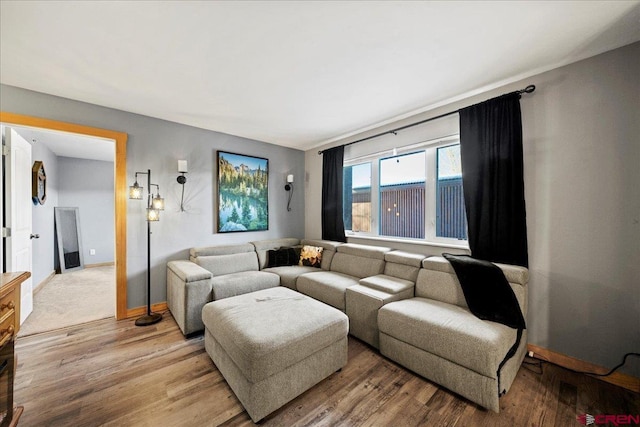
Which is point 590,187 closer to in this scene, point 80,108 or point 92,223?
point 80,108

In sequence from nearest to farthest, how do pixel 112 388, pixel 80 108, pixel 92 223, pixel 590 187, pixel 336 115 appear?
pixel 112 388
pixel 590 187
pixel 80 108
pixel 336 115
pixel 92 223

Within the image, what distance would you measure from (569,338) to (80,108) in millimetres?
5190

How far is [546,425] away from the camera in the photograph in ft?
4.88

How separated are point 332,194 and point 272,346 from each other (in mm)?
2773

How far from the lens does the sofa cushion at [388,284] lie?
2.41 metres

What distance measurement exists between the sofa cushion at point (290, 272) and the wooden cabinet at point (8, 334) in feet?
7.60

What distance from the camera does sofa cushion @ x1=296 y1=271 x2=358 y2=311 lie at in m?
2.71

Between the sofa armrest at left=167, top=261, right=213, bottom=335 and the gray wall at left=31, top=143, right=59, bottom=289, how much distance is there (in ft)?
8.86

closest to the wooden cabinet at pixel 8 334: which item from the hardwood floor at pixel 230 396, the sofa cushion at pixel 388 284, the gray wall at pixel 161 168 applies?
the hardwood floor at pixel 230 396

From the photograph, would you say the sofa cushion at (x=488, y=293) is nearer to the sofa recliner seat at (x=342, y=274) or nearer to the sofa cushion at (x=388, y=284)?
the sofa cushion at (x=388, y=284)

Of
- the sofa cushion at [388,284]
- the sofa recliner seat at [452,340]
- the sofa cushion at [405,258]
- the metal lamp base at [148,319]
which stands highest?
the sofa cushion at [405,258]

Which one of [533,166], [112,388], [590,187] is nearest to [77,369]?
[112,388]

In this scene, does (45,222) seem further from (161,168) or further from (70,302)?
(161,168)

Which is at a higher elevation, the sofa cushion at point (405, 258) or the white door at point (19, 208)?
the white door at point (19, 208)
